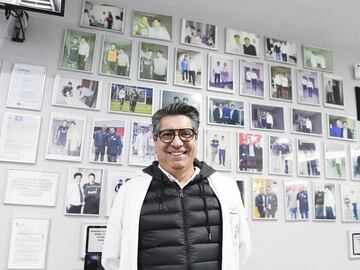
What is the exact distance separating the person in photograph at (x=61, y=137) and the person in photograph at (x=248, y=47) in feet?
3.78

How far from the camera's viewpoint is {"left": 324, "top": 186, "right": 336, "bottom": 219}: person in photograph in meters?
1.88

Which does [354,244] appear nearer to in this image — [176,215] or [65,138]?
[176,215]

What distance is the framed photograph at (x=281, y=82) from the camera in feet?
6.44

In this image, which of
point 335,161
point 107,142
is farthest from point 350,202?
point 107,142

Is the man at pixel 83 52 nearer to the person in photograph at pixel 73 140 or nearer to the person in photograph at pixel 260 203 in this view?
the person in photograph at pixel 73 140

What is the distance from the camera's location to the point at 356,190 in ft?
6.49

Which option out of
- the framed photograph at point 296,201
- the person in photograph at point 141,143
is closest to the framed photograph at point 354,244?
the framed photograph at point 296,201

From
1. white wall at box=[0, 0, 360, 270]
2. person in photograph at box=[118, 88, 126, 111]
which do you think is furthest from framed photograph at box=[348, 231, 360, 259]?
person in photograph at box=[118, 88, 126, 111]

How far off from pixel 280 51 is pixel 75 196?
151cm

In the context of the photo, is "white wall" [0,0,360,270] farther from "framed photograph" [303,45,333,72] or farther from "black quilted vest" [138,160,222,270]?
"black quilted vest" [138,160,222,270]

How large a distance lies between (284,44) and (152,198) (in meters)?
1.48

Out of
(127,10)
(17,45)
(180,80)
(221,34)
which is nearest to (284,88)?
(221,34)

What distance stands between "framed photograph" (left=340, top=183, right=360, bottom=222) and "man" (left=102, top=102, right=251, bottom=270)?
42.0 inches

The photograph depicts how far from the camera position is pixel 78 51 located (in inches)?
66.1
